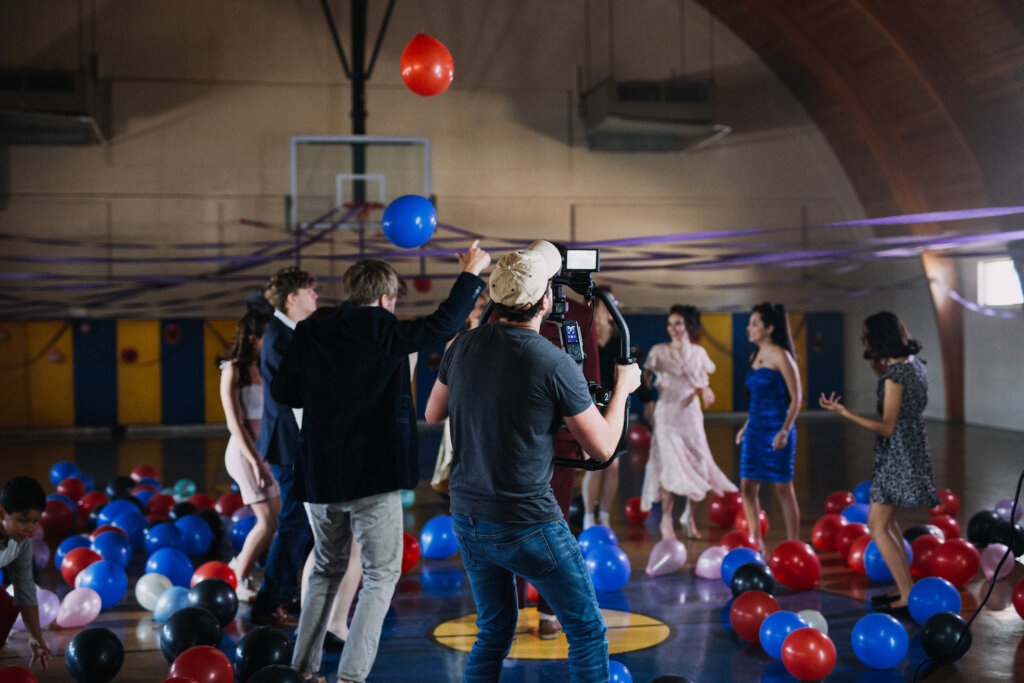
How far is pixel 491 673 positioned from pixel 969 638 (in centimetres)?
218

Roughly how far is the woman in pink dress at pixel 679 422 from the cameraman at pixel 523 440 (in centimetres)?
339

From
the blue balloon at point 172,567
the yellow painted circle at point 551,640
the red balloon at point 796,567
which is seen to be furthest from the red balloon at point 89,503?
the red balloon at point 796,567

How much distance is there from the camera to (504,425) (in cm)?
225

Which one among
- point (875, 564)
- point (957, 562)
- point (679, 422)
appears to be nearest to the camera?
point (957, 562)

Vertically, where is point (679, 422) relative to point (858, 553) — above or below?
above

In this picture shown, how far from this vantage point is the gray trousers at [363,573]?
2.94 metres

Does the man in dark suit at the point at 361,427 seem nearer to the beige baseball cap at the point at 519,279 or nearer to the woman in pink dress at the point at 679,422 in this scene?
the beige baseball cap at the point at 519,279

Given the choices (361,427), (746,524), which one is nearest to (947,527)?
(746,524)

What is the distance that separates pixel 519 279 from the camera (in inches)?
90.0

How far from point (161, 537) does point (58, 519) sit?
123 cm

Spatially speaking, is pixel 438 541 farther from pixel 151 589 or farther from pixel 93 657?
pixel 93 657

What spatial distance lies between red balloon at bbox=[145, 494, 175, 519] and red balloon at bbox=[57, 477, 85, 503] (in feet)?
3.07

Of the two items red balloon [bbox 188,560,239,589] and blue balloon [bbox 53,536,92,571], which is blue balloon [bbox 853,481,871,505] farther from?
blue balloon [bbox 53,536,92,571]

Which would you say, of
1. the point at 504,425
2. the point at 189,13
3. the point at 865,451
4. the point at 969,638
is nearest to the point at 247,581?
the point at 504,425
